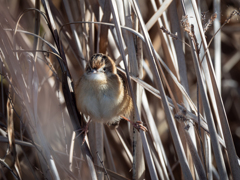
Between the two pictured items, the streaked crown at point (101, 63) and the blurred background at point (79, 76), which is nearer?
the blurred background at point (79, 76)

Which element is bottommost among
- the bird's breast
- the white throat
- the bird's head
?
the bird's breast

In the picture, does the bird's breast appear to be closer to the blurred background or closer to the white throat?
the white throat

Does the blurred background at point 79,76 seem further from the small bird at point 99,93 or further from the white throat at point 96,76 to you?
the white throat at point 96,76

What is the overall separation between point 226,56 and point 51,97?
2.42 meters

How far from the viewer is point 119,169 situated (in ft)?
9.73

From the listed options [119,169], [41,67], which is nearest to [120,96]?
[41,67]

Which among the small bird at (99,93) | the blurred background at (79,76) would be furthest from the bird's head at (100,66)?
the blurred background at (79,76)

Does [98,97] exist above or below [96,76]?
below

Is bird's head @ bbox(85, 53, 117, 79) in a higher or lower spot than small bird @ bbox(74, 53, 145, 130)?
higher

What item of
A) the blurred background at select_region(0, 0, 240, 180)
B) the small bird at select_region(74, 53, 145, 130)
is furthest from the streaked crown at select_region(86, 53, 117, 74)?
the blurred background at select_region(0, 0, 240, 180)

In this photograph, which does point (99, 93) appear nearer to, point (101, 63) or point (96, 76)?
point (96, 76)

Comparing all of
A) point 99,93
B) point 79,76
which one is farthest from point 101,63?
point 79,76

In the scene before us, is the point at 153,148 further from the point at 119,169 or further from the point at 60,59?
the point at 60,59

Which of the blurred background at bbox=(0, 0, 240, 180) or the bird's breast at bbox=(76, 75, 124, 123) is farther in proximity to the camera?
the bird's breast at bbox=(76, 75, 124, 123)
